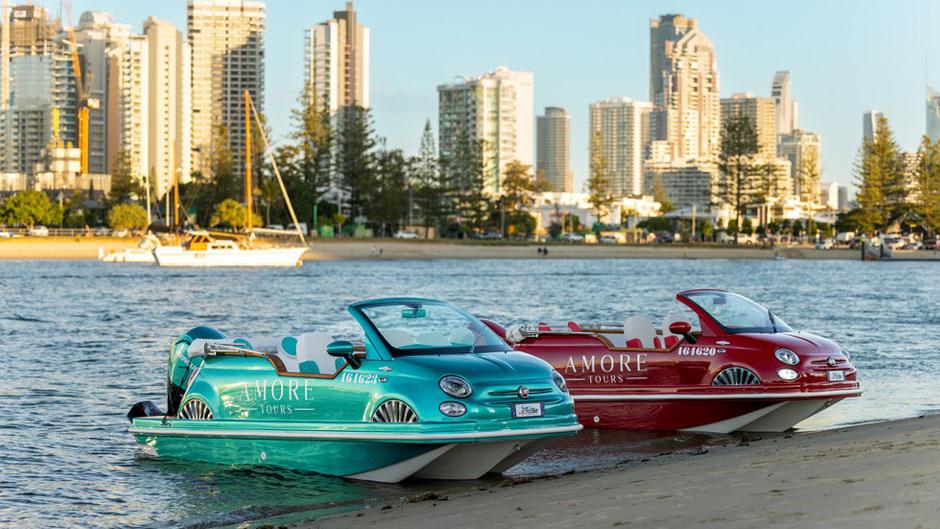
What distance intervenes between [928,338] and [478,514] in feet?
77.4

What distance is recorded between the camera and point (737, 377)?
48.3ft

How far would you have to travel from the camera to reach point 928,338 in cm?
3052

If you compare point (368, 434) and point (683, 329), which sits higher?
point (683, 329)

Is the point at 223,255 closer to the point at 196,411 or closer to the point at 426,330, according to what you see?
the point at 196,411

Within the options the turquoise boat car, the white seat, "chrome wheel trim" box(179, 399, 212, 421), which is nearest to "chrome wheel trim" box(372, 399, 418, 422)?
the turquoise boat car

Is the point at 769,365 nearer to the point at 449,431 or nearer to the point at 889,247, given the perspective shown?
the point at 449,431

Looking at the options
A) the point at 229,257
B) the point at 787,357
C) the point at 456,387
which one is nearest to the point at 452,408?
the point at 456,387

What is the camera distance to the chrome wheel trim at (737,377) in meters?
14.7

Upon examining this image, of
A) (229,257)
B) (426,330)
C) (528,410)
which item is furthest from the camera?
(229,257)

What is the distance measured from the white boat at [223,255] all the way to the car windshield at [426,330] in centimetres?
8799

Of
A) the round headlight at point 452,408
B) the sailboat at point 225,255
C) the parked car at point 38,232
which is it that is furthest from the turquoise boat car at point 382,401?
the parked car at point 38,232

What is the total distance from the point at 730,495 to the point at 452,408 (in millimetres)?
2767

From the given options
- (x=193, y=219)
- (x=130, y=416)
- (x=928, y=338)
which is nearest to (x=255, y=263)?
(x=193, y=219)

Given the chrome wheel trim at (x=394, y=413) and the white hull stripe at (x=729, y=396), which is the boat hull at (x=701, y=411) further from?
the chrome wheel trim at (x=394, y=413)
